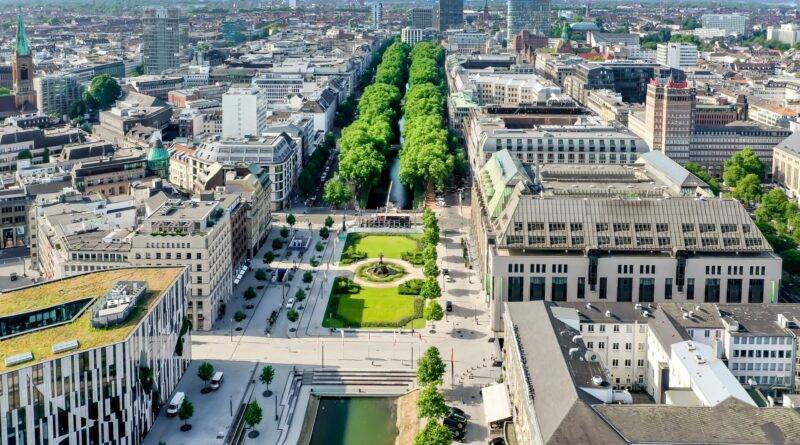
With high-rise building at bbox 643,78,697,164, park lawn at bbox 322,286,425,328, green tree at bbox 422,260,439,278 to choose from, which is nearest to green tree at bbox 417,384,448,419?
park lawn at bbox 322,286,425,328

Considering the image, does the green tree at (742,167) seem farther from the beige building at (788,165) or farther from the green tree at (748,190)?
the green tree at (748,190)

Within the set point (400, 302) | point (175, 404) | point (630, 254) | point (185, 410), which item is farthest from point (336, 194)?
point (185, 410)

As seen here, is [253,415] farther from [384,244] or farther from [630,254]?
[384,244]

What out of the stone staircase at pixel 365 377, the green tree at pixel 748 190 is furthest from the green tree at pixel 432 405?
the green tree at pixel 748 190

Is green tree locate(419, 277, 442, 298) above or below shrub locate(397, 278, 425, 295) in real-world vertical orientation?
above

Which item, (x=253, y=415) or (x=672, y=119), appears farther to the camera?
(x=672, y=119)

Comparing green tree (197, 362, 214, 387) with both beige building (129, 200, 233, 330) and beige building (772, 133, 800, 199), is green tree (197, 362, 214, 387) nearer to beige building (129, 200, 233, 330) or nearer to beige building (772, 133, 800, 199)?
beige building (129, 200, 233, 330)
